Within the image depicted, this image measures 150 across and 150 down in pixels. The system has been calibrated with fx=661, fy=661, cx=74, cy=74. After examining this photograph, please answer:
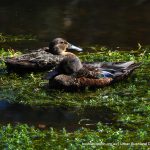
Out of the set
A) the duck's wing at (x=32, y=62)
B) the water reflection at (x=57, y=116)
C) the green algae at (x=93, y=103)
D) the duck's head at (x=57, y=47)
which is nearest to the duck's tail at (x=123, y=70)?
the green algae at (x=93, y=103)

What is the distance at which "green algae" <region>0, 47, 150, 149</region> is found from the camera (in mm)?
A: 8484

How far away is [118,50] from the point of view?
567 inches

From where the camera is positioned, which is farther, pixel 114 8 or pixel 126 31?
pixel 114 8

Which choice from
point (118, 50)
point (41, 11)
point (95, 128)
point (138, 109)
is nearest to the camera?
point (95, 128)

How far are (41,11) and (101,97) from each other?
937 centimetres

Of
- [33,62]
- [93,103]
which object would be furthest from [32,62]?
[93,103]

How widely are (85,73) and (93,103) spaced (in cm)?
111

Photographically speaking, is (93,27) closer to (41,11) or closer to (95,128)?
(41,11)

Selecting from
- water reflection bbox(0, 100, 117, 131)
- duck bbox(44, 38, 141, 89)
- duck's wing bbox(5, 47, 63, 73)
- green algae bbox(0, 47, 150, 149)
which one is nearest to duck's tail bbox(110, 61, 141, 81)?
duck bbox(44, 38, 141, 89)

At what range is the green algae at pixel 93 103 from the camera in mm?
8484

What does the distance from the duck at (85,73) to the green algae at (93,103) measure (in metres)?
0.12

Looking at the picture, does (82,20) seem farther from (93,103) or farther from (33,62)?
(93,103)

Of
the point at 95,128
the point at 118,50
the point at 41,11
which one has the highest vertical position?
the point at 41,11

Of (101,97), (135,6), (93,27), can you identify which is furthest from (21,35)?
(101,97)
